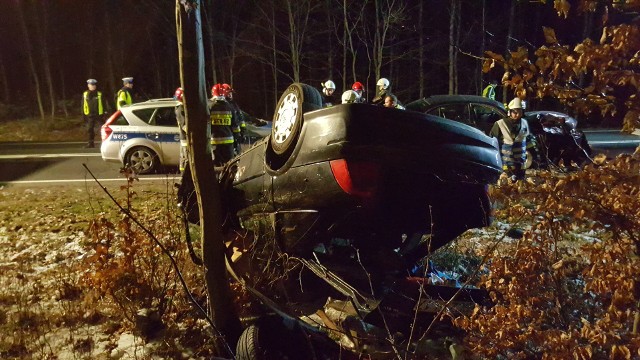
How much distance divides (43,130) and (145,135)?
12.0 m

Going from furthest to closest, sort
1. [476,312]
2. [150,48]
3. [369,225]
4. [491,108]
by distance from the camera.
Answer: [150,48], [491,108], [369,225], [476,312]

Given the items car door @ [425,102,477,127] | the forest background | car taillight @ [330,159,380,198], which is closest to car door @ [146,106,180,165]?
car door @ [425,102,477,127]

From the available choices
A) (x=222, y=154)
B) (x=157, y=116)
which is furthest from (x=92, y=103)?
(x=222, y=154)

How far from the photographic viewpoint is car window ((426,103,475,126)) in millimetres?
9023

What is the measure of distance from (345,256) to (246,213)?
0.78 m

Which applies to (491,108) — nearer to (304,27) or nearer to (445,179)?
(445,179)

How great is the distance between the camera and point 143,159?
9.82 metres

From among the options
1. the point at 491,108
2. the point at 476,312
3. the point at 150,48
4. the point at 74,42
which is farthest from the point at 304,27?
the point at 476,312

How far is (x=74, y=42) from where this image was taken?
25.4 meters

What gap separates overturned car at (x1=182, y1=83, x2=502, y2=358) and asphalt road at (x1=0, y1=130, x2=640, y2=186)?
523 centimetres

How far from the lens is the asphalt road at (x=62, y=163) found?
9594 mm

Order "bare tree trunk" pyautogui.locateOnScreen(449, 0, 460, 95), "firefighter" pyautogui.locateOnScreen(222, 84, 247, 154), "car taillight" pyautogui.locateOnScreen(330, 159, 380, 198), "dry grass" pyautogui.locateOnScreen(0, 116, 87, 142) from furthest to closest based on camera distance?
"bare tree trunk" pyautogui.locateOnScreen(449, 0, 460, 95), "dry grass" pyautogui.locateOnScreen(0, 116, 87, 142), "firefighter" pyautogui.locateOnScreen(222, 84, 247, 154), "car taillight" pyautogui.locateOnScreen(330, 159, 380, 198)

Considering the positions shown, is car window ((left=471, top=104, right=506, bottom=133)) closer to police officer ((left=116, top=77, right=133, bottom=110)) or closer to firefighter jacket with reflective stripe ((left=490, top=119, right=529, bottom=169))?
firefighter jacket with reflective stripe ((left=490, top=119, right=529, bottom=169))

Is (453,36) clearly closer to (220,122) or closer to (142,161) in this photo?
(142,161)
